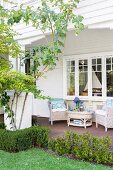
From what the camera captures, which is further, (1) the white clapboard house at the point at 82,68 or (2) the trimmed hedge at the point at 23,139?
(1) the white clapboard house at the point at 82,68

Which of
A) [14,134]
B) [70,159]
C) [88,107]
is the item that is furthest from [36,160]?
[88,107]

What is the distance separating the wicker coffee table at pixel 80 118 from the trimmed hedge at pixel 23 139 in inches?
→ 93.9

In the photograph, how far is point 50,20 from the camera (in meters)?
7.32

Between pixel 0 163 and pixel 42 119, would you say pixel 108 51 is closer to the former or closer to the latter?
pixel 42 119

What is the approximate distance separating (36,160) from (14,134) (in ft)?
4.16

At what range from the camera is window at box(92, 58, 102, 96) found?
1069 cm

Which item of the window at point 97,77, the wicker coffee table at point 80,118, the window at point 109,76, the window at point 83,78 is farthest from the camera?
the window at point 83,78

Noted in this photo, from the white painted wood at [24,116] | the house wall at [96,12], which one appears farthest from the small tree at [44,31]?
the white painted wood at [24,116]

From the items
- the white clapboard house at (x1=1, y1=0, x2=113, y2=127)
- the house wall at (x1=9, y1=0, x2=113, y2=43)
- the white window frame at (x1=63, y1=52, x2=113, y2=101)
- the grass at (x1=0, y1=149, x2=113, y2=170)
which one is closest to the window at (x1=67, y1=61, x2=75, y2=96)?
the white clapboard house at (x1=1, y1=0, x2=113, y2=127)

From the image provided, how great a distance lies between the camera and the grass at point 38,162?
218 inches

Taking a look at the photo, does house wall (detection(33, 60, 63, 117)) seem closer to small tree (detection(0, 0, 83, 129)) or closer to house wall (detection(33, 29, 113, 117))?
house wall (detection(33, 29, 113, 117))

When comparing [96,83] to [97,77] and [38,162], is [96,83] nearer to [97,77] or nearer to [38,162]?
[97,77]

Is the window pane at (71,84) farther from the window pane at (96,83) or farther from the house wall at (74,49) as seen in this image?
the window pane at (96,83)

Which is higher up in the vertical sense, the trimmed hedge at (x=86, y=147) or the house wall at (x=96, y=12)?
the house wall at (x=96, y=12)
